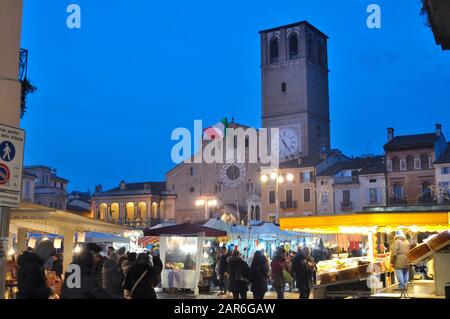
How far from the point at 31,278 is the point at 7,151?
1579mm

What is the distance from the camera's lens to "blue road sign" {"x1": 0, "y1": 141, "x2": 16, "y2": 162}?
495 centimetres

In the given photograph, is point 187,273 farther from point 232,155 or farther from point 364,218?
point 232,155

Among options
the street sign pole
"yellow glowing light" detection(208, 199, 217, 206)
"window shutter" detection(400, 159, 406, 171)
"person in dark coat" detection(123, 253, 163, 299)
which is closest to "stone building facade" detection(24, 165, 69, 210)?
"yellow glowing light" detection(208, 199, 217, 206)

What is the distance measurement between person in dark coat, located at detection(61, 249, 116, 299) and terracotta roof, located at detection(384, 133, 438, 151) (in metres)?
45.2

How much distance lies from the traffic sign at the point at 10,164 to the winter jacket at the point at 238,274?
29.1 feet

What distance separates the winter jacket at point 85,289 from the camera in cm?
601

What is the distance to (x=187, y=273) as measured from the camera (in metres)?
17.9

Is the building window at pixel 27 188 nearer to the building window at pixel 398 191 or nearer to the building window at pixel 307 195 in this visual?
the building window at pixel 307 195

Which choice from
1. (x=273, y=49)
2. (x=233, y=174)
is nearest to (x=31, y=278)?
(x=233, y=174)

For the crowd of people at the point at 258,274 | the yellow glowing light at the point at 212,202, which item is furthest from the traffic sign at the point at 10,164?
the yellow glowing light at the point at 212,202

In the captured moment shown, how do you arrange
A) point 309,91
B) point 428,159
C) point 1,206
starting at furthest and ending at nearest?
point 309,91
point 428,159
point 1,206

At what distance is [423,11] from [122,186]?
63.7 metres

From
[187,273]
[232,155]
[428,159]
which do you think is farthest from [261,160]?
[187,273]

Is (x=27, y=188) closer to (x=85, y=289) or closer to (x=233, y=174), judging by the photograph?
(x=233, y=174)
